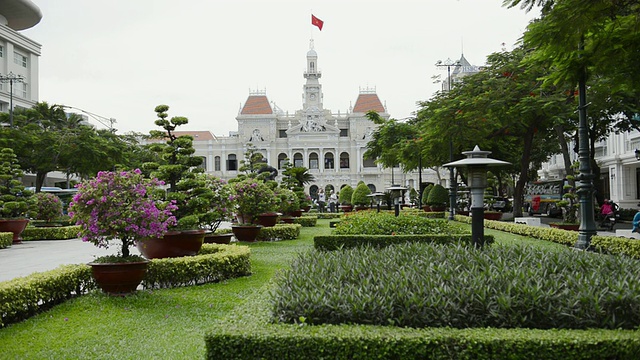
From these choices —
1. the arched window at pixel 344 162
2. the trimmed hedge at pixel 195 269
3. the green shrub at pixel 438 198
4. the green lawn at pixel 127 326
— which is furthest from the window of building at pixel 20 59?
the arched window at pixel 344 162

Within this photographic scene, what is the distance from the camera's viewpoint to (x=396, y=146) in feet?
110

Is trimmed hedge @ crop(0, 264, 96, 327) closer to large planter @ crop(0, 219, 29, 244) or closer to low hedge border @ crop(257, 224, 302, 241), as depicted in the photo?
low hedge border @ crop(257, 224, 302, 241)

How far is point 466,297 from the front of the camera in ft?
15.0

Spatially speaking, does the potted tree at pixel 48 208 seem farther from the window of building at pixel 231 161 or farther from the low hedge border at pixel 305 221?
the window of building at pixel 231 161

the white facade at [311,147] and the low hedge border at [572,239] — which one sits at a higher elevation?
the white facade at [311,147]

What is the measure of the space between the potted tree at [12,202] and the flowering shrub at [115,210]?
11.8m

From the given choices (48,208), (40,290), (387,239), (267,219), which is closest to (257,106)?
(48,208)

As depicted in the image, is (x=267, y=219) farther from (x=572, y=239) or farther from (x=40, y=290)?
(x=40, y=290)

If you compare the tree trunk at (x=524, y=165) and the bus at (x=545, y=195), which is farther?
the bus at (x=545, y=195)

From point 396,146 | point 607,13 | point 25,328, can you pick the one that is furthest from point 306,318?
point 396,146

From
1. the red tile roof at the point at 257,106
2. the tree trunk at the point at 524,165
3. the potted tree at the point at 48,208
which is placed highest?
the red tile roof at the point at 257,106

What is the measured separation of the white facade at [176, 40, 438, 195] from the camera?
262 ft

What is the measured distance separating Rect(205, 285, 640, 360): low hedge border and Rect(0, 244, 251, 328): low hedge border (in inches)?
136

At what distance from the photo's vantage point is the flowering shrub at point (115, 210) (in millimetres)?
7484
